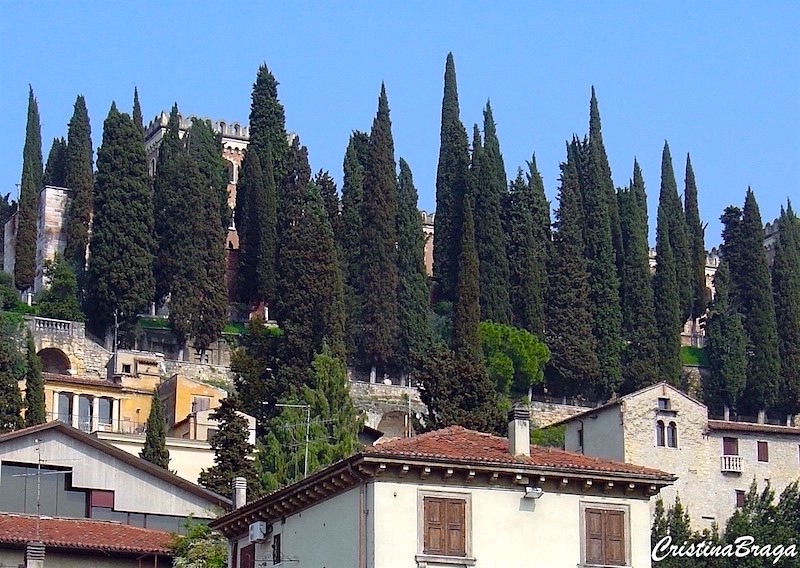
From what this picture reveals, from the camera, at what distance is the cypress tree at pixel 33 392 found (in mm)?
60594

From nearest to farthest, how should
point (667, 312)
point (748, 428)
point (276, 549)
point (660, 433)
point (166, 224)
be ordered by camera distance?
point (276, 549), point (660, 433), point (748, 428), point (166, 224), point (667, 312)

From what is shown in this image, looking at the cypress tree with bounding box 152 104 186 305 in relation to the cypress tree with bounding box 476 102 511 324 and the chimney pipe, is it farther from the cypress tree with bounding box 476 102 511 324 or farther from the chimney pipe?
the chimney pipe

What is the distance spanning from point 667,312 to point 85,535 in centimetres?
5393

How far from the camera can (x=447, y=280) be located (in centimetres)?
9019

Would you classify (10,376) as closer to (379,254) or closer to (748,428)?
(379,254)

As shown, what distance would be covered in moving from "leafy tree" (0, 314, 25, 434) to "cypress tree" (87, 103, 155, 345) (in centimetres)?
561

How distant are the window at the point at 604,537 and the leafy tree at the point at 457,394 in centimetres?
2786

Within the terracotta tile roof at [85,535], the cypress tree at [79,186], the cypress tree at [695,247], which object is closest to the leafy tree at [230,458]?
the terracotta tile roof at [85,535]

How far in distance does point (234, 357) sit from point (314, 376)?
10577 mm

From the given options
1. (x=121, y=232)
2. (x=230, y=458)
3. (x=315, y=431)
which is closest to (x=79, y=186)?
(x=121, y=232)

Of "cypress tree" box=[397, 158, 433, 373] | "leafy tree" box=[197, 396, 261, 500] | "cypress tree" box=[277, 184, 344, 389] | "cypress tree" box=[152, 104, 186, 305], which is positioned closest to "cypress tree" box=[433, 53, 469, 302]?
"cypress tree" box=[397, 158, 433, 373]

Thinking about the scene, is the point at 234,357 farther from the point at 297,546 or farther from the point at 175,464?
the point at 297,546

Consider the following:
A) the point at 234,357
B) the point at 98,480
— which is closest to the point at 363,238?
the point at 234,357

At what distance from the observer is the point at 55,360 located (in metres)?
76.4
